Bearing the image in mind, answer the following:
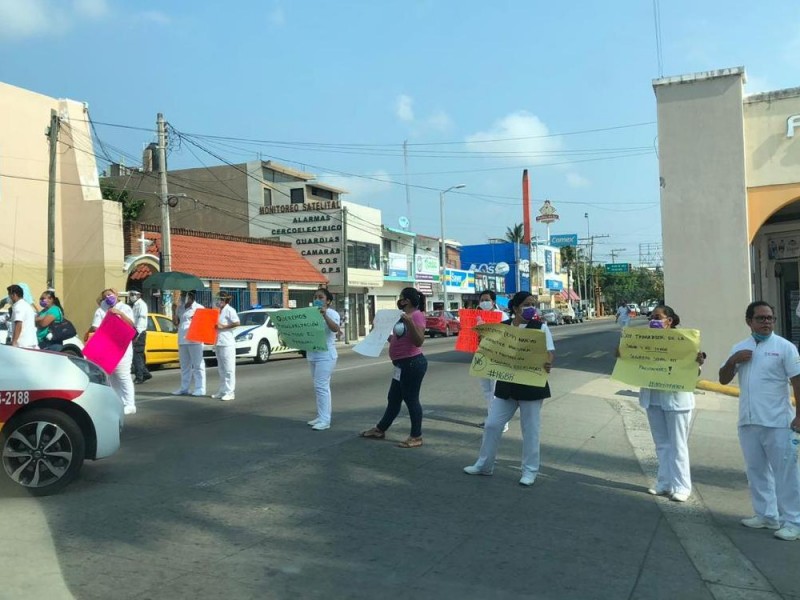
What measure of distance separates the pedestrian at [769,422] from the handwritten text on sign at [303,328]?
4.58m

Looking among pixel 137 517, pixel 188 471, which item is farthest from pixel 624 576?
pixel 188 471

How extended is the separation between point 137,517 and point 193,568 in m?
1.14

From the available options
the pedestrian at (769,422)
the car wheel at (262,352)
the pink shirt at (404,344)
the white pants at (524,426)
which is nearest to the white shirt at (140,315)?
the pink shirt at (404,344)

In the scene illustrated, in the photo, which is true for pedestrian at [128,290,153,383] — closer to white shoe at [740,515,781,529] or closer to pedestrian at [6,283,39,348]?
pedestrian at [6,283,39,348]

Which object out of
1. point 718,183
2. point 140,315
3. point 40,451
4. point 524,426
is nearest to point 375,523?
point 524,426

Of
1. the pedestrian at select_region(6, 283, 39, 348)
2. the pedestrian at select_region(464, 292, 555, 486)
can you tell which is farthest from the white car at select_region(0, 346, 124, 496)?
the pedestrian at select_region(464, 292, 555, 486)

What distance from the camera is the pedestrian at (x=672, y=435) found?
20.4 ft

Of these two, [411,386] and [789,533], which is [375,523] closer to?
[411,386]

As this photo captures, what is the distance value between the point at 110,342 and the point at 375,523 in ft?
16.7

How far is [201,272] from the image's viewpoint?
29312 mm

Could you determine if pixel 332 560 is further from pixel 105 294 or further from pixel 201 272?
pixel 201 272

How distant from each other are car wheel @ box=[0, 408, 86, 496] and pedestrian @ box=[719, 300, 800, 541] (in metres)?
5.41

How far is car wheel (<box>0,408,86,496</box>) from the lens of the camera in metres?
5.66

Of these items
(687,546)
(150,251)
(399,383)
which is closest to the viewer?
(687,546)
